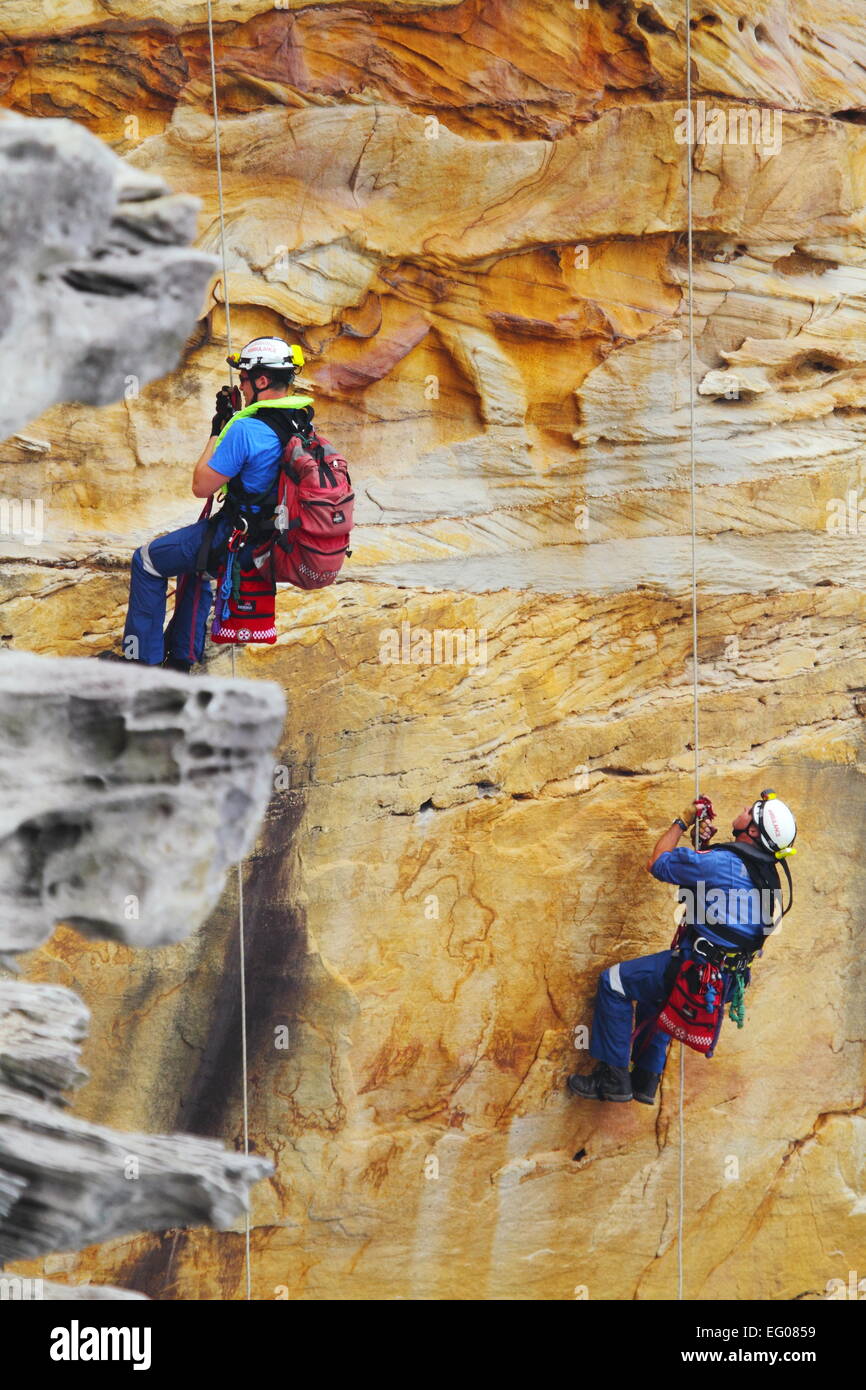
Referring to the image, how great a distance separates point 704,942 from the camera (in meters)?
7.82

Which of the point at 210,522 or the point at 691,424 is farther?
the point at 691,424

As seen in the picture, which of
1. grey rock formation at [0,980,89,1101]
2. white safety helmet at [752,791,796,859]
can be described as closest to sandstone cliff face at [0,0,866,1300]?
white safety helmet at [752,791,796,859]

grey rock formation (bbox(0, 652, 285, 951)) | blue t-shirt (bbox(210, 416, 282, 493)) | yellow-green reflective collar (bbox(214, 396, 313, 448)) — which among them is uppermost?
yellow-green reflective collar (bbox(214, 396, 313, 448))

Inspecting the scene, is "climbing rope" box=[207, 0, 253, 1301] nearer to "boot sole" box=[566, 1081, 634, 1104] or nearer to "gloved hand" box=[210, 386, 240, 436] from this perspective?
"gloved hand" box=[210, 386, 240, 436]

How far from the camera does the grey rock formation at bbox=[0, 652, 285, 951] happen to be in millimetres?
4270

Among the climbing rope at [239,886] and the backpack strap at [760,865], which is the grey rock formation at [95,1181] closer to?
the climbing rope at [239,886]

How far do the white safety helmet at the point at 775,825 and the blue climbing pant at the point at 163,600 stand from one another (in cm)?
257

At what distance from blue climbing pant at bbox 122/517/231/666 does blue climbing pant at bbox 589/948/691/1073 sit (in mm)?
2667

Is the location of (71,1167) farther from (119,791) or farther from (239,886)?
(239,886)

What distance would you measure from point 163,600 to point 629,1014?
3.16 metres

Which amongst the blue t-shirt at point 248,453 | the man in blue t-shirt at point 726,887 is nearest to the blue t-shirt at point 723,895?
the man in blue t-shirt at point 726,887

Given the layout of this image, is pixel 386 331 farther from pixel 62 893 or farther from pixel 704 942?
pixel 62 893

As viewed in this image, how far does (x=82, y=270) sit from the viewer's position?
4074 mm

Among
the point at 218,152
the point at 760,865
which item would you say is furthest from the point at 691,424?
the point at 218,152
